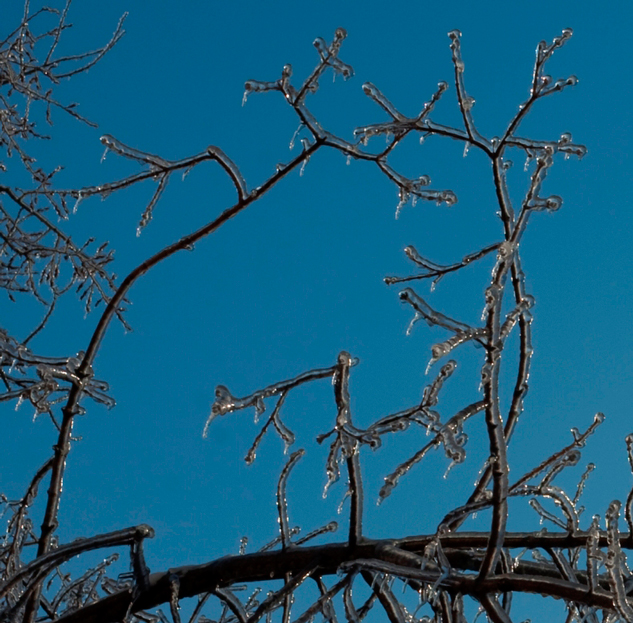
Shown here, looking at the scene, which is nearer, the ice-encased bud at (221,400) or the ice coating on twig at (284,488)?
the ice-encased bud at (221,400)

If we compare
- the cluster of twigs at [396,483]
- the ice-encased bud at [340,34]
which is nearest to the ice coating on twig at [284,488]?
the cluster of twigs at [396,483]

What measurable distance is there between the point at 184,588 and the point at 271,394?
604mm

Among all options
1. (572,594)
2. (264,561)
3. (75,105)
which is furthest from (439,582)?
(75,105)

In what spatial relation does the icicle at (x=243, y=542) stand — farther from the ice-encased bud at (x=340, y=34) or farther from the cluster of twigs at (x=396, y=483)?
the ice-encased bud at (x=340, y=34)

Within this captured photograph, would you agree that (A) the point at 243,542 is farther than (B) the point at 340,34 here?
Yes

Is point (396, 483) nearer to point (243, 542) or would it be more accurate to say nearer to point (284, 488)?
point (284, 488)

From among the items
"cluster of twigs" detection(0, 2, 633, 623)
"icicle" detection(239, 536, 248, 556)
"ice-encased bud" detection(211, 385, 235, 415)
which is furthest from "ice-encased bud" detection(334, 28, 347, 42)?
"icicle" detection(239, 536, 248, 556)

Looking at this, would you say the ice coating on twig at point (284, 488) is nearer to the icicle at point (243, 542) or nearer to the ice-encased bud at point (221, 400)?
the ice-encased bud at point (221, 400)

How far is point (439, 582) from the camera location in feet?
5.13

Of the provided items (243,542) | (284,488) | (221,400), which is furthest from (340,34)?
(243,542)

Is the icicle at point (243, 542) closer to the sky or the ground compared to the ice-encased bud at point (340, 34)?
closer to the ground

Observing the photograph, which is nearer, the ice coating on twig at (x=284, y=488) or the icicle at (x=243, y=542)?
the ice coating on twig at (x=284, y=488)

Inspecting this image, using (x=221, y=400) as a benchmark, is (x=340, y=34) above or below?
above

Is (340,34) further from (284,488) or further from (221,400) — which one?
(284,488)
